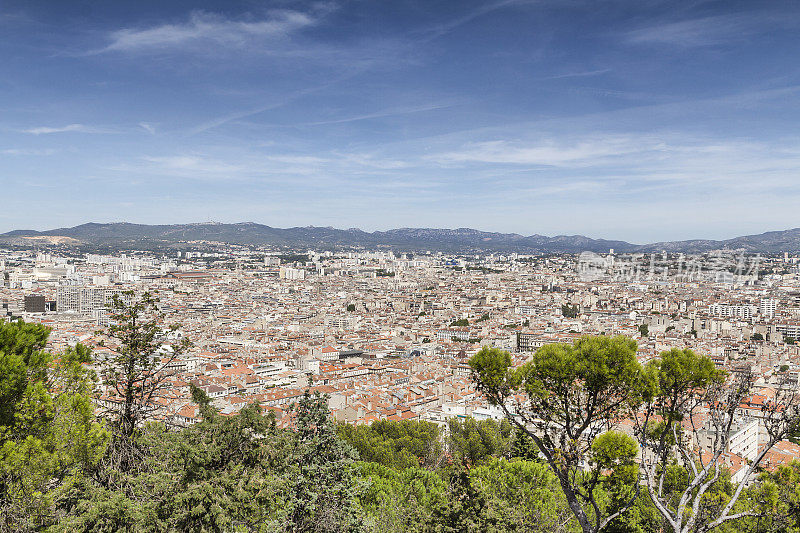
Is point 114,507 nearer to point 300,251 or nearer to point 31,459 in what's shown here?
point 31,459

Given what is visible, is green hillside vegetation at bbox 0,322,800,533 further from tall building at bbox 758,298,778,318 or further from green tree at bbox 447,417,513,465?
tall building at bbox 758,298,778,318

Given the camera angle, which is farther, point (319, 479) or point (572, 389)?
point (319, 479)

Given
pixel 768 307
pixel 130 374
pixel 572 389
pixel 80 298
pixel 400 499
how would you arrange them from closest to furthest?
pixel 572 389 → pixel 130 374 → pixel 400 499 → pixel 768 307 → pixel 80 298

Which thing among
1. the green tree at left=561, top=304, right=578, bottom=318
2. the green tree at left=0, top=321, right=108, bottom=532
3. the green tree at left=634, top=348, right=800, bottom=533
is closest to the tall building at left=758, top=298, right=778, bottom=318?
the green tree at left=561, top=304, right=578, bottom=318

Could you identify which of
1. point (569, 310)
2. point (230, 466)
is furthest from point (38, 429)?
point (569, 310)

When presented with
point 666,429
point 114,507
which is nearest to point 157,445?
point 114,507

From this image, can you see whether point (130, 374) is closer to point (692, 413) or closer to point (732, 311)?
point (692, 413)

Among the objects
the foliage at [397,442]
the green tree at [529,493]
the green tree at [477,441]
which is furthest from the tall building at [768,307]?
the green tree at [529,493]

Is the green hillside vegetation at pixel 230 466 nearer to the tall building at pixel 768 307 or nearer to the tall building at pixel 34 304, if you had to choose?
the tall building at pixel 768 307

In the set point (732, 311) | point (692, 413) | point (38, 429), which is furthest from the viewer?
point (732, 311)

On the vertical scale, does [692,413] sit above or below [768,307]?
above
